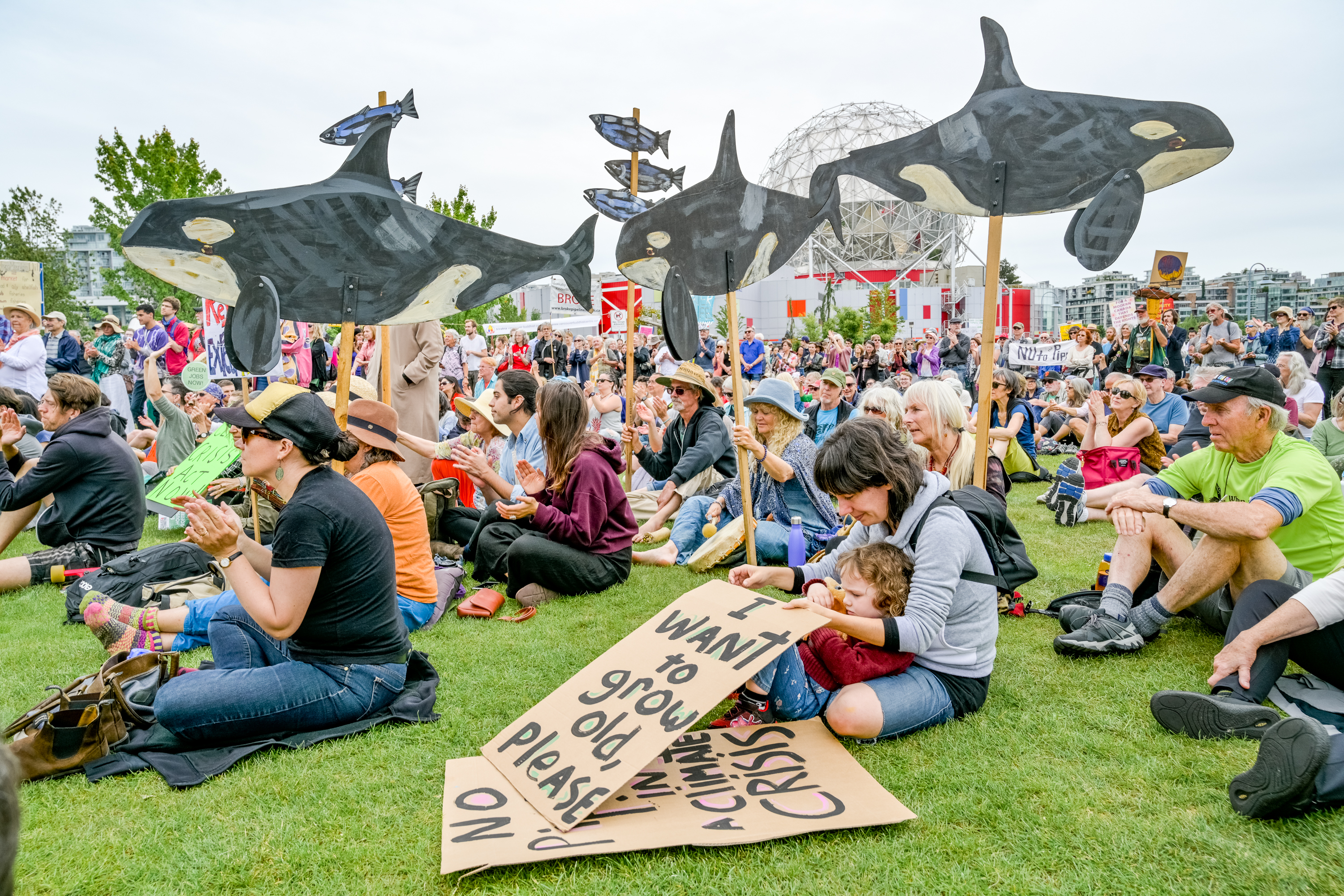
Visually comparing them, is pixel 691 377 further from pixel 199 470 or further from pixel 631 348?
pixel 199 470

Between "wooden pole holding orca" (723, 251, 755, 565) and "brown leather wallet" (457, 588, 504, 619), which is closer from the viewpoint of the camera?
"wooden pole holding orca" (723, 251, 755, 565)

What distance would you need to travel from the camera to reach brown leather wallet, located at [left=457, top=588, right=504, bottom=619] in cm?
555

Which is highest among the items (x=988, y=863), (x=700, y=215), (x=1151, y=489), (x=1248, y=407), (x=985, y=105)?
(x=985, y=105)

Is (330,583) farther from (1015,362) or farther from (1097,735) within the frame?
(1015,362)

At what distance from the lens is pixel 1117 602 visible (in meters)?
4.77

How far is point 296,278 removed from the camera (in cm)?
512

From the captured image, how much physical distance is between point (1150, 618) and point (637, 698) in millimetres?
3108

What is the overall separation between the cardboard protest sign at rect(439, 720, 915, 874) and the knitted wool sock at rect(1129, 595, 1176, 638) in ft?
7.48

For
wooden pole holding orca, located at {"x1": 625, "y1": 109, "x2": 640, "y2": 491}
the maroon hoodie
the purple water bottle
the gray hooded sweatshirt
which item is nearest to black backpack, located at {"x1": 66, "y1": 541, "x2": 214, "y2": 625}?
the maroon hoodie

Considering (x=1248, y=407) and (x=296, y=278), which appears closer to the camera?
(x=1248, y=407)

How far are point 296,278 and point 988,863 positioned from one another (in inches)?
188

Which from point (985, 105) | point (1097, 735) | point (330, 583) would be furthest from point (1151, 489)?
point (330, 583)

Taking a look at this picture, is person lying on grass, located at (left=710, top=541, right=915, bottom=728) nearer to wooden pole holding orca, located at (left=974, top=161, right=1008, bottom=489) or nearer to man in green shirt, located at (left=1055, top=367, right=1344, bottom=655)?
man in green shirt, located at (left=1055, top=367, right=1344, bottom=655)

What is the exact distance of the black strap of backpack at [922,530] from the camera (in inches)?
140
